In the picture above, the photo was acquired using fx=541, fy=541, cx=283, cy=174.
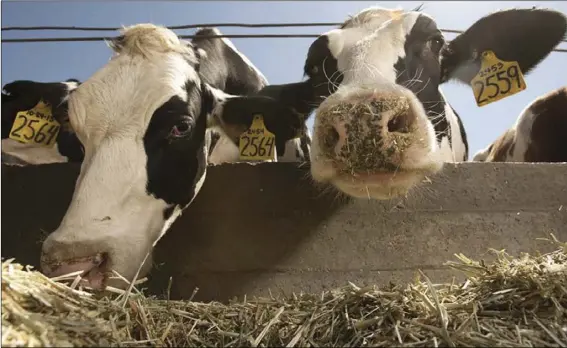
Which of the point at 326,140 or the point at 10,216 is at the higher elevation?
the point at 326,140

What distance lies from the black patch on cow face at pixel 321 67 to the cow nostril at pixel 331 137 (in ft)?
3.53

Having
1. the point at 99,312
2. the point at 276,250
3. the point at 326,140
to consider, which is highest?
the point at 326,140

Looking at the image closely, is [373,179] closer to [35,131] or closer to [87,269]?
[87,269]

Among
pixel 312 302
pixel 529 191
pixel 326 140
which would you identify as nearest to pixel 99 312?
pixel 312 302

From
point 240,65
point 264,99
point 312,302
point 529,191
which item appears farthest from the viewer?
point 240,65

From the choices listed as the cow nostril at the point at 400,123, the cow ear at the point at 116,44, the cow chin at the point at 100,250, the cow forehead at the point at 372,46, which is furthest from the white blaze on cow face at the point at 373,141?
the cow ear at the point at 116,44

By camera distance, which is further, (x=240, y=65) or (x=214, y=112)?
(x=240, y=65)

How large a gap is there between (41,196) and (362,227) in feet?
6.78

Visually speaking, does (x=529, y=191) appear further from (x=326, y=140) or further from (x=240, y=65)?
(x=240, y=65)

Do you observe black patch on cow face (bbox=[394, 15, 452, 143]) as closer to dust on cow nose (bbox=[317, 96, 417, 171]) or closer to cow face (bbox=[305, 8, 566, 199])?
cow face (bbox=[305, 8, 566, 199])

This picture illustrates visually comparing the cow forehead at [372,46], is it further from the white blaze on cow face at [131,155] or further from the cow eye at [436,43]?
the white blaze on cow face at [131,155]

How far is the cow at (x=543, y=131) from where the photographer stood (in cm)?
460

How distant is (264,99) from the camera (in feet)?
11.8

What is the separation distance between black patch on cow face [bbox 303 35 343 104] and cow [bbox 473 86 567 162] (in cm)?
224
